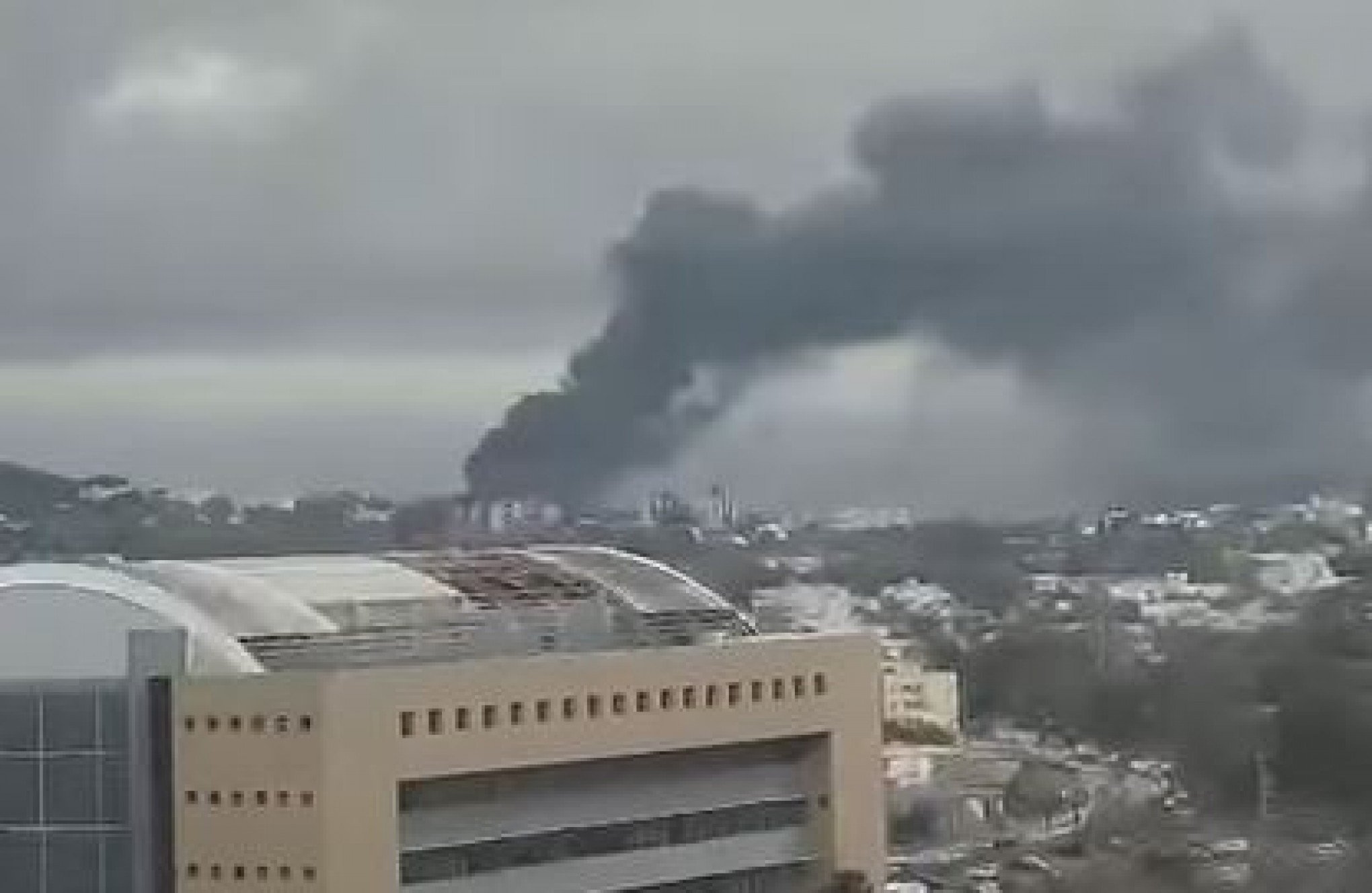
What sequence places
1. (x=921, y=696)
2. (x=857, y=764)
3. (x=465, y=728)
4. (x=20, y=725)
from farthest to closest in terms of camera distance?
(x=921, y=696) < (x=857, y=764) < (x=465, y=728) < (x=20, y=725)

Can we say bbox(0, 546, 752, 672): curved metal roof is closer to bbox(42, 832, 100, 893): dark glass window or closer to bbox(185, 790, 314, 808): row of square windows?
bbox(185, 790, 314, 808): row of square windows

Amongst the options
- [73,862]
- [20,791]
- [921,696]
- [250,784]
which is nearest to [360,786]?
[250,784]

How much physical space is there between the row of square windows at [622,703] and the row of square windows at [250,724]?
1.86ft

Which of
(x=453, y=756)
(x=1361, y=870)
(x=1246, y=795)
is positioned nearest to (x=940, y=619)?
(x=1246, y=795)

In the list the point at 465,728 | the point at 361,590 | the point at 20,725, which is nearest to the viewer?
the point at 20,725

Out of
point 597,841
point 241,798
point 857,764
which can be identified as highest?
point 241,798

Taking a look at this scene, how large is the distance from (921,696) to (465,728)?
20472mm

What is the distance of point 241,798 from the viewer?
12.6 metres

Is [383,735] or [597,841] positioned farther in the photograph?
[597,841]

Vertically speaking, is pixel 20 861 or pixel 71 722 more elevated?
pixel 71 722

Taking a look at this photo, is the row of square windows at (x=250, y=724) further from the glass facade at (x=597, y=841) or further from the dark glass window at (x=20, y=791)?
the glass facade at (x=597, y=841)

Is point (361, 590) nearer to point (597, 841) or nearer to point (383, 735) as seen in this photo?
point (597, 841)

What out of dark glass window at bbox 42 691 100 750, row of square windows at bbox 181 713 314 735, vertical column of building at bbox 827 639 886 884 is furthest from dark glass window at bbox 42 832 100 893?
vertical column of building at bbox 827 639 886 884

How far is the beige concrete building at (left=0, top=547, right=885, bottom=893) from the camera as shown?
1255 centimetres
